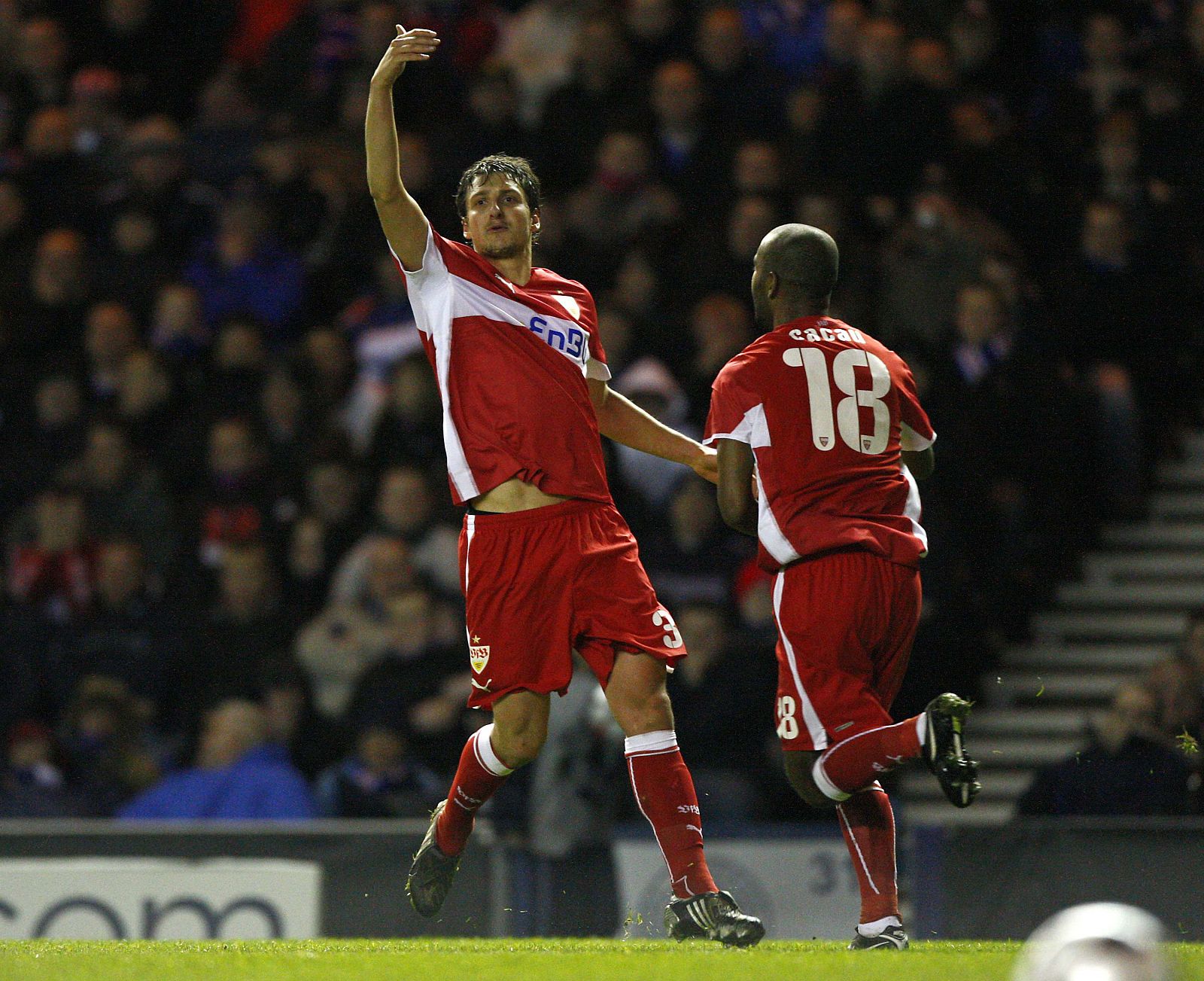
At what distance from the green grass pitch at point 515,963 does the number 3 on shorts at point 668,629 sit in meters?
0.84

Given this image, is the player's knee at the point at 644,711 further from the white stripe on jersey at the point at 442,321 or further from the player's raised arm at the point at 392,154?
the player's raised arm at the point at 392,154

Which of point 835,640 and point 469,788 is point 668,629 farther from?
point 469,788

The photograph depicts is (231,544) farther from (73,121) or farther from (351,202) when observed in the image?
(73,121)

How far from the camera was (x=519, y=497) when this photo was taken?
577 centimetres

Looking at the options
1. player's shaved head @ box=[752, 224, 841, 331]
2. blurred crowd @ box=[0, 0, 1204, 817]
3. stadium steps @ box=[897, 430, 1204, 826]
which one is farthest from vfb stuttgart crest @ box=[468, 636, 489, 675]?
stadium steps @ box=[897, 430, 1204, 826]

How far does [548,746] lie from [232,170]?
5942mm

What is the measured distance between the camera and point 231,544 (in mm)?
10758

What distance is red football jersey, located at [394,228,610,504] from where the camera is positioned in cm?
576

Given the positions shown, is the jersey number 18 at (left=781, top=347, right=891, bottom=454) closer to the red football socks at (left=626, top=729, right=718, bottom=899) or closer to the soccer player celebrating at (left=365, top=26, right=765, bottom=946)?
the soccer player celebrating at (left=365, top=26, right=765, bottom=946)

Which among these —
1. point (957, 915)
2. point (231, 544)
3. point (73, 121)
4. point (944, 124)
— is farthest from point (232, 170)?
point (957, 915)

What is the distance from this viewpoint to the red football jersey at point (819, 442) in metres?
5.62

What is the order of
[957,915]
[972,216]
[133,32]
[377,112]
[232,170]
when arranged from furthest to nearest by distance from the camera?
[133,32] → [232,170] → [972,216] → [957,915] → [377,112]

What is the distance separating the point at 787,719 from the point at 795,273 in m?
1.29

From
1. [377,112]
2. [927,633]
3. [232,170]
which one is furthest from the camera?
[232,170]
